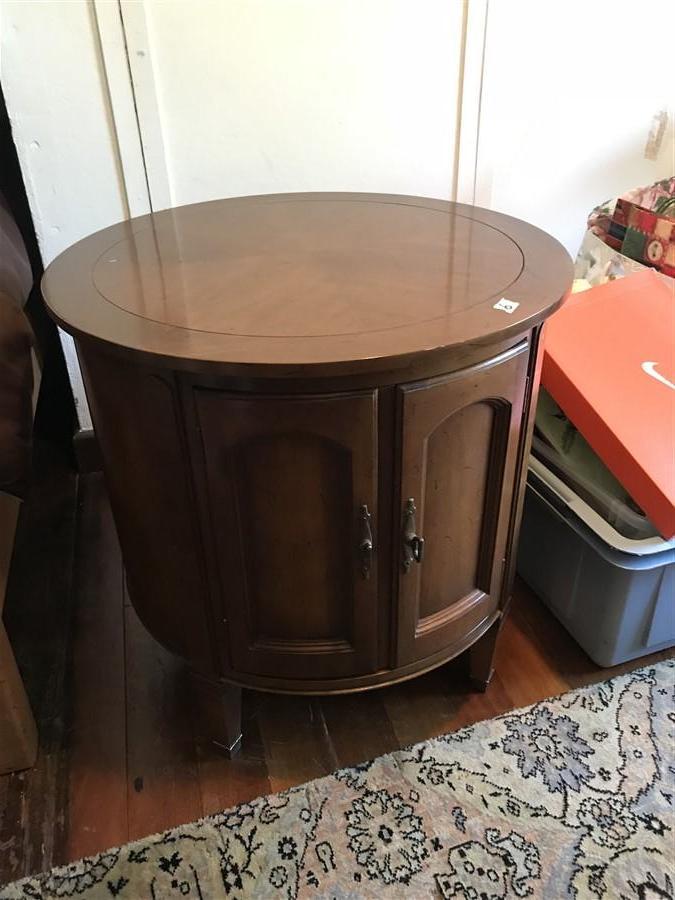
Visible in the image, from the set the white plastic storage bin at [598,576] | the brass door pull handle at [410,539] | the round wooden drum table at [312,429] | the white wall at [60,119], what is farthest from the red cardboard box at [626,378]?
the white wall at [60,119]

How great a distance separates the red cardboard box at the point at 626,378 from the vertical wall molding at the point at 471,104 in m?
0.42

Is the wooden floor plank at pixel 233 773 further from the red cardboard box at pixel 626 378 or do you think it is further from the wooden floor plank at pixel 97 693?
the red cardboard box at pixel 626 378

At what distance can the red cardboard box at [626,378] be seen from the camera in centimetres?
116

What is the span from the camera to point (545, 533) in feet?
4.70

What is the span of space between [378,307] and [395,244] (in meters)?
0.26

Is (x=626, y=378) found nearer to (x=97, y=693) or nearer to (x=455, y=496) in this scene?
(x=455, y=496)

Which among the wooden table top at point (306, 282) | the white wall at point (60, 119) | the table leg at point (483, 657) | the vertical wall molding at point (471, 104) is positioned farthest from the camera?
Result: the vertical wall molding at point (471, 104)

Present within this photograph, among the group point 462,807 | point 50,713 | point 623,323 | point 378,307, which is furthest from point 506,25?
point 50,713

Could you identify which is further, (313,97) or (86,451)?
(86,451)

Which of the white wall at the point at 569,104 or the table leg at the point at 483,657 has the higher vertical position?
the white wall at the point at 569,104

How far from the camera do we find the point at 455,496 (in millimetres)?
987

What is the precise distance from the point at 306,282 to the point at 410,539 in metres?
0.37

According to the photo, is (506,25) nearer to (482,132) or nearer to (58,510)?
(482,132)

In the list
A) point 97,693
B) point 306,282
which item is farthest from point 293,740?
point 306,282
